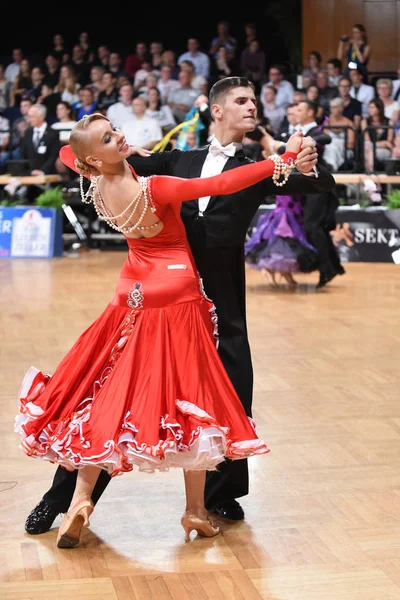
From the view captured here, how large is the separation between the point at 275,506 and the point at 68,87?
1059 centimetres

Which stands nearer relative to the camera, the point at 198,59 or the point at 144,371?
the point at 144,371

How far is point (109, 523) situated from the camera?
338 cm

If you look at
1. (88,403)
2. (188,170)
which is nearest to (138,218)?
(188,170)

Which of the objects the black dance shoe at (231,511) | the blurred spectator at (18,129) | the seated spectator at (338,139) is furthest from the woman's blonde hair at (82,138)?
the blurred spectator at (18,129)

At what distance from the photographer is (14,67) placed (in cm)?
1459

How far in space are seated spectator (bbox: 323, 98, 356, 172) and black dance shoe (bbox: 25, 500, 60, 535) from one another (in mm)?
7870

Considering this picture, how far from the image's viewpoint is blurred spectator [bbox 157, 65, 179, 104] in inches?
499

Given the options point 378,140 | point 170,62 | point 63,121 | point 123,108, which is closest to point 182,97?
point 123,108

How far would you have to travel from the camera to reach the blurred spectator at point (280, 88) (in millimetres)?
12070

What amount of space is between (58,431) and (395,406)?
7.18 ft

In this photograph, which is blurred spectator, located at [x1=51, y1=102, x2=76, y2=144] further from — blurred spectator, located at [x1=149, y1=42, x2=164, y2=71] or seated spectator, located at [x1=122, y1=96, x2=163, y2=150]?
blurred spectator, located at [x1=149, y1=42, x2=164, y2=71]

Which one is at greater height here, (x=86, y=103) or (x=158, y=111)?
(x=86, y=103)

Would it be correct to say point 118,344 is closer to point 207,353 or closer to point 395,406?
point 207,353

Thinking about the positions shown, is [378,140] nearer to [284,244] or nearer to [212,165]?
[284,244]
